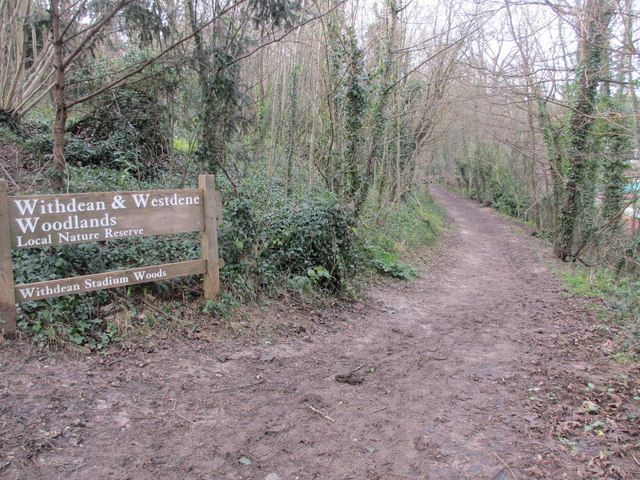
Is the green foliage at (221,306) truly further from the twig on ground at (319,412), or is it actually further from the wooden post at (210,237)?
the twig on ground at (319,412)

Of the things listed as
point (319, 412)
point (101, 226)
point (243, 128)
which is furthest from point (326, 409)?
point (243, 128)

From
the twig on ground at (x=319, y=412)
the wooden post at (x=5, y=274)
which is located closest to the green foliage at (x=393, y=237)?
the twig on ground at (x=319, y=412)

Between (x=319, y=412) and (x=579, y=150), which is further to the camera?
(x=579, y=150)

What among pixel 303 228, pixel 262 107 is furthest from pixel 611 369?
pixel 262 107

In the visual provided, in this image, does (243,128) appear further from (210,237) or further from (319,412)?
(319,412)

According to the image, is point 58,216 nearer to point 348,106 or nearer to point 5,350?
point 5,350

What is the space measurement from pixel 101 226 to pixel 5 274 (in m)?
0.95

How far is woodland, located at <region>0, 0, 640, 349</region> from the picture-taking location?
602cm

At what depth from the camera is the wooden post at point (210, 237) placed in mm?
5698

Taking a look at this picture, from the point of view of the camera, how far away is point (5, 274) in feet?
14.1

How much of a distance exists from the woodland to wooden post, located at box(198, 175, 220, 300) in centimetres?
27

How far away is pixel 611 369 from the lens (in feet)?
17.5

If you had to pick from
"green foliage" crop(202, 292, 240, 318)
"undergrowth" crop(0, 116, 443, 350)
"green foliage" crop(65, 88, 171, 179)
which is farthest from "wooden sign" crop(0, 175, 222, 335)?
"green foliage" crop(65, 88, 171, 179)

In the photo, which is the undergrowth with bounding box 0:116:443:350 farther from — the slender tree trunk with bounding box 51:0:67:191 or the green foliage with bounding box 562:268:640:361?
the green foliage with bounding box 562:268:640:361
